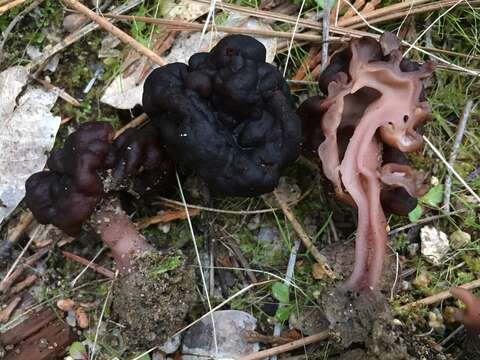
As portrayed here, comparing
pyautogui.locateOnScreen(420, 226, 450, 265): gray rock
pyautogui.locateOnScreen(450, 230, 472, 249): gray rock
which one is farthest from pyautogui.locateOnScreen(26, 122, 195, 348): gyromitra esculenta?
pyautogui.locateOnScreen(450, 230, 472, 249): gray rock

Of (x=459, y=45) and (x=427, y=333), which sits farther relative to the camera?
(x=459, y=45)

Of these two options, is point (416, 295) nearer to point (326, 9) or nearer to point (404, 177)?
point (404, 177)

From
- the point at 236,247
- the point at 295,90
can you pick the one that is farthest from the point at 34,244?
the point at 295,90

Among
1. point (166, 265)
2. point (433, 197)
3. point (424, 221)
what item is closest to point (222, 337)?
point (166, 265)

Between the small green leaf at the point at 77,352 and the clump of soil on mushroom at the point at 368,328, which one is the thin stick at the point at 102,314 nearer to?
the small green leaf at the point at 77,352

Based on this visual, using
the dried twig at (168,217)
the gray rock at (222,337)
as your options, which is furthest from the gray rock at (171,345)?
the dried twig at (168,217)

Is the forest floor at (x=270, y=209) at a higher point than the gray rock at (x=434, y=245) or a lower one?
higher
